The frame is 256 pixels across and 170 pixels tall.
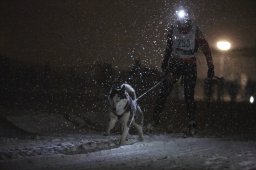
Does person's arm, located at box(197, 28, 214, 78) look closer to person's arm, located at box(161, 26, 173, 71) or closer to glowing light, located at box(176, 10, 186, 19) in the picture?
glowing light, located at box(176, 10, 186, 19)

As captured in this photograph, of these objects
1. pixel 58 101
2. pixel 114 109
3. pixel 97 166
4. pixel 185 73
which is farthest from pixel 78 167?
pixel 58 101

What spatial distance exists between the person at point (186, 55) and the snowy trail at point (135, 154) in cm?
113

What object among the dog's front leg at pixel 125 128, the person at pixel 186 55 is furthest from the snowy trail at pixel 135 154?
the person at pixel 186 55

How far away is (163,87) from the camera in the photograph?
11961 mm

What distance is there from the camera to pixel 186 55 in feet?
37.2

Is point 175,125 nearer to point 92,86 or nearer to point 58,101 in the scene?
point 58,101

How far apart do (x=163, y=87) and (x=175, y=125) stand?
2800 mm

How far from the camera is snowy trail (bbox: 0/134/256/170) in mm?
7574

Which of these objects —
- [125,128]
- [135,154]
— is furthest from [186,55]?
[135,154]

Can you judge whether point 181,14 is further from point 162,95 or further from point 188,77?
point 162,95

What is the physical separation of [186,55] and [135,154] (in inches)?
137

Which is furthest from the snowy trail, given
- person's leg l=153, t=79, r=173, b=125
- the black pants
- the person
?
person's leg l=153, t=79, r=173, b=125

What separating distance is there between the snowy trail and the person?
44.4 inches

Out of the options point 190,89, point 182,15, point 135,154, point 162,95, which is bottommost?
point 135,154
